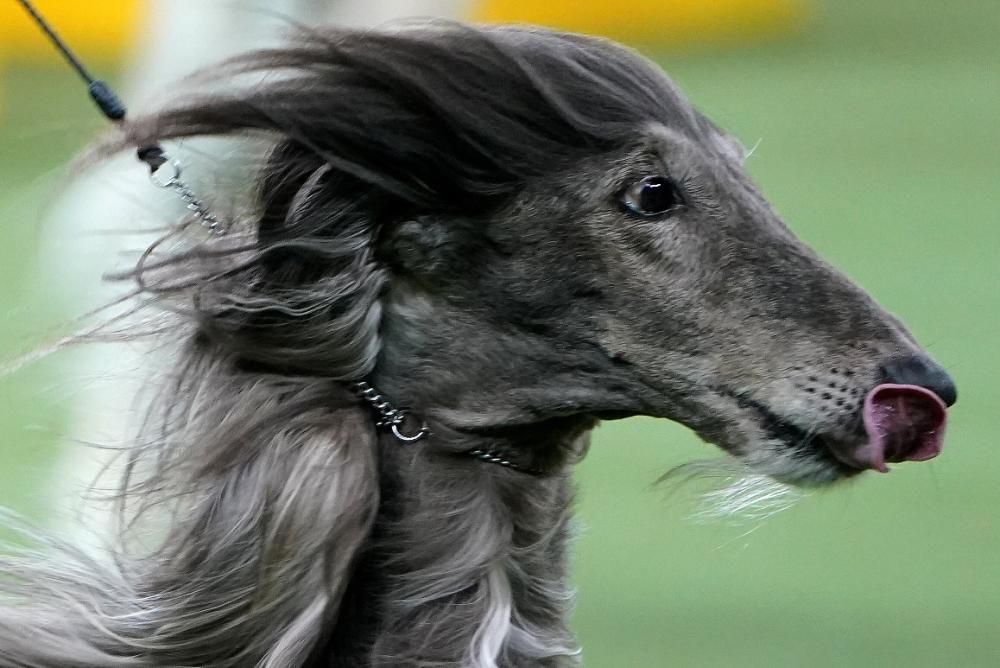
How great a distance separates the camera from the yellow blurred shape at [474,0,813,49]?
9.12 metres

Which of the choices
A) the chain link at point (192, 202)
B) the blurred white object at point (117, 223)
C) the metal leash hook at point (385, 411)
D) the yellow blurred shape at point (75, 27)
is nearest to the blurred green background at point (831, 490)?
the blurred white object at point (117, 223)

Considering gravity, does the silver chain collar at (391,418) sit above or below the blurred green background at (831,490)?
above

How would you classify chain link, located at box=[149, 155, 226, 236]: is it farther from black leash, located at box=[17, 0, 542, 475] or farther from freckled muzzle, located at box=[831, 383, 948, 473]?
freckled muzzle, located at box=[831, 383, 948, 473]

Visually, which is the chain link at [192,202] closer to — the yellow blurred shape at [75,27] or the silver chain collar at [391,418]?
the silver chain collar at [391,418]

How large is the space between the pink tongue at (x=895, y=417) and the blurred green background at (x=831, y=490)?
0.40 meters

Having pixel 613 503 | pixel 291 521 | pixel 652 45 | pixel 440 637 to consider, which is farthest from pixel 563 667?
pixel 652 45

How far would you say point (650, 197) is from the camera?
1.88 meters

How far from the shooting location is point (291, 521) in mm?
1887

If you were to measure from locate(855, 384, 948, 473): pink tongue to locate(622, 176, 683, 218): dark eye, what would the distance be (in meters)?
0.31

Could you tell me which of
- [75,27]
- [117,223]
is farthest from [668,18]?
[117,223]

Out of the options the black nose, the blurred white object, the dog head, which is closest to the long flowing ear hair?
the dog head

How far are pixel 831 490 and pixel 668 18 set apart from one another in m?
7.93

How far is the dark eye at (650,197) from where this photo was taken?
187cm

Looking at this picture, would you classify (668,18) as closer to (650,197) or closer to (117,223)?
(117,223)
